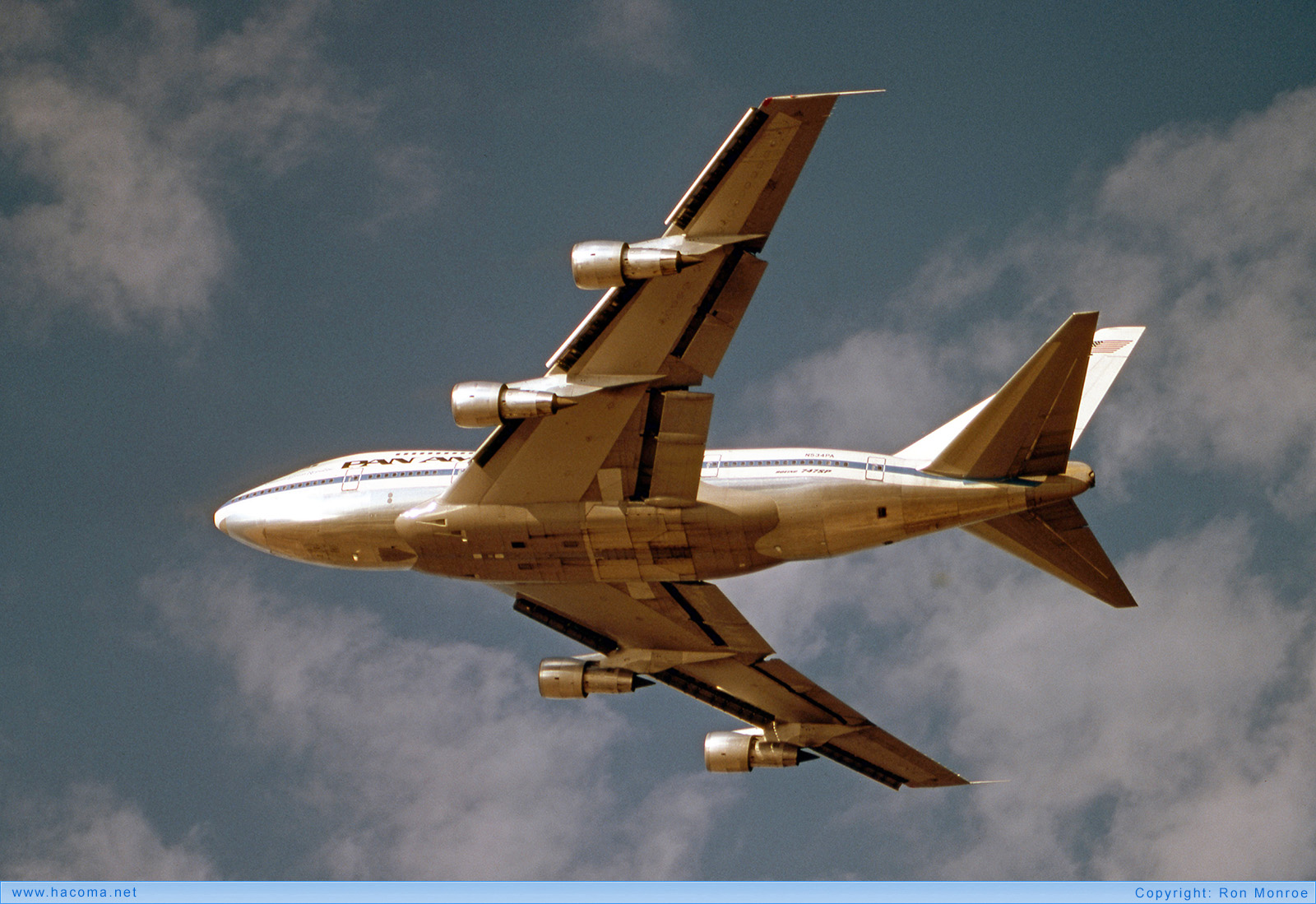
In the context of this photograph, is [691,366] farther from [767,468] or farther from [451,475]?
[451,475]

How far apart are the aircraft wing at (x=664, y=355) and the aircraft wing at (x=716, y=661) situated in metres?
4.57

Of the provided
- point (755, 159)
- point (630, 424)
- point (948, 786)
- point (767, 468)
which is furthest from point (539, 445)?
point (948, 786)

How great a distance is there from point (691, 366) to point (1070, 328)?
8477 mm

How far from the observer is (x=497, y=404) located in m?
37.8

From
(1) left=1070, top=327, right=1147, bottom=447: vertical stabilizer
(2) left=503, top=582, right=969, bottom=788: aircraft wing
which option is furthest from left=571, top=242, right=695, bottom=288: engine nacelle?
(1) left=1070, top=327, right=1147, bottom=447: vertical stabilizer

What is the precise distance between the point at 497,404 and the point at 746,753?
15616 millimetres

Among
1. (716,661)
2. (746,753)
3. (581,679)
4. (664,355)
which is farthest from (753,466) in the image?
(746,753)

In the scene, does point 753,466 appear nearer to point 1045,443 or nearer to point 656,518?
point 656,518

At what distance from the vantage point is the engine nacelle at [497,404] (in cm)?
3778

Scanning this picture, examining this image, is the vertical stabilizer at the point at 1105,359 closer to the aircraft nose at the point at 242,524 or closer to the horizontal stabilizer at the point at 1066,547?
the horizontal stabilizer at the point at 1066,547

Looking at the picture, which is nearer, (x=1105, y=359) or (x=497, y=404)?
(x=497, y=404)

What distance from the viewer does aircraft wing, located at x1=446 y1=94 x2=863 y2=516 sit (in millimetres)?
34500

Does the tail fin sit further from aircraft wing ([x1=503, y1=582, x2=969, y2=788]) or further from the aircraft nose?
the aircraft nose

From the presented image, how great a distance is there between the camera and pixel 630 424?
128 feet
